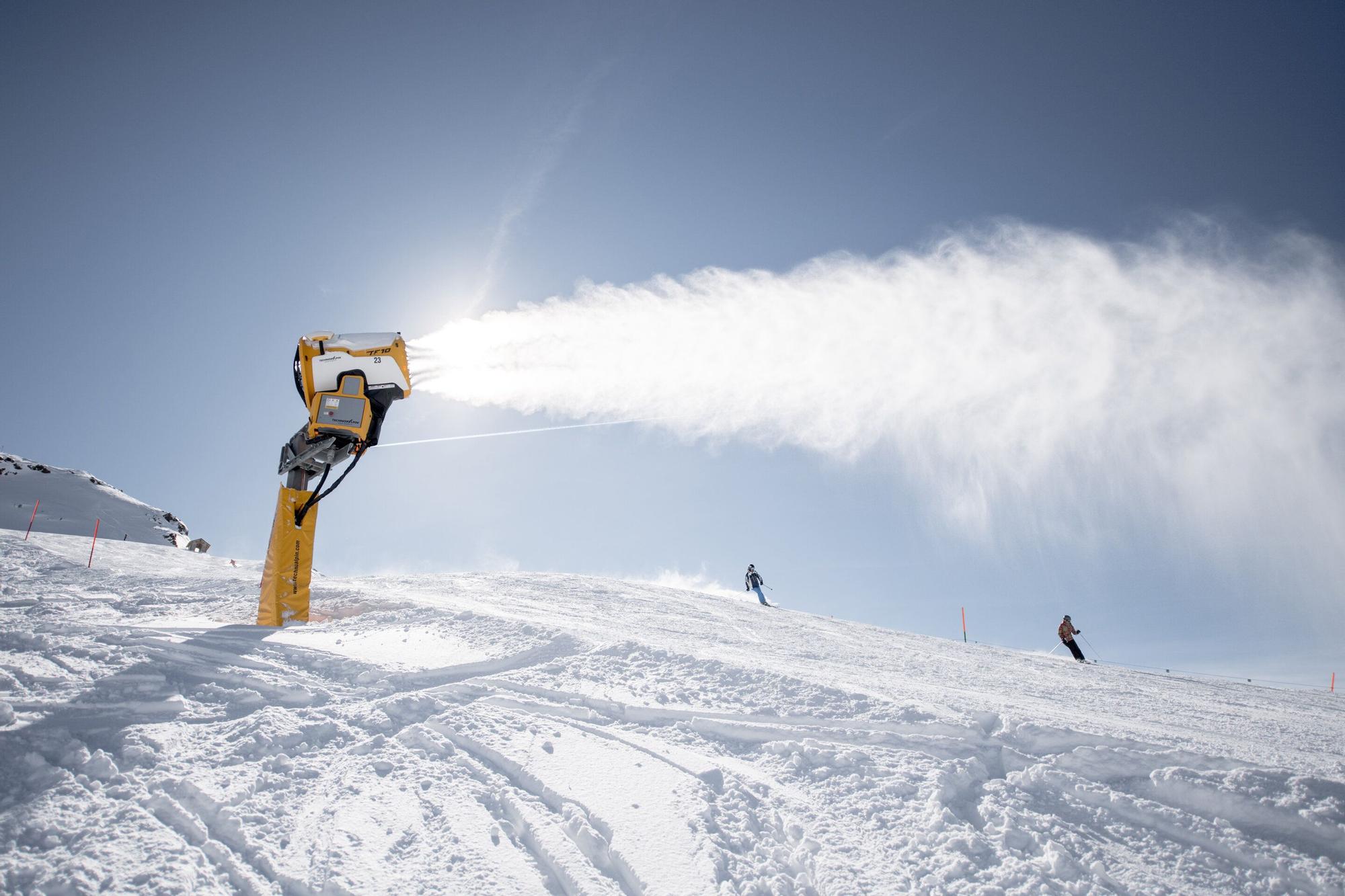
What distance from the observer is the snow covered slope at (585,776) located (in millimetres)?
3748

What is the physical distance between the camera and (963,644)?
15.9 metres

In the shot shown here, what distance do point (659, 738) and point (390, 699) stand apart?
2301 millimetres

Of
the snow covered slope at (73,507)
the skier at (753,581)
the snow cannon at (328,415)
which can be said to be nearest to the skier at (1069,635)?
the skier at (753,581)

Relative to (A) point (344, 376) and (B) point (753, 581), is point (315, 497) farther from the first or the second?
(B) point (753, 581)

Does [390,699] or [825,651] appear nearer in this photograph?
[390,699]

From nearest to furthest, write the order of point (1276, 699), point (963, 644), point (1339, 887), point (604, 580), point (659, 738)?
point (1339, 887), point (659, 738), point (1276, 699), point (963, 644), point (604, 580)

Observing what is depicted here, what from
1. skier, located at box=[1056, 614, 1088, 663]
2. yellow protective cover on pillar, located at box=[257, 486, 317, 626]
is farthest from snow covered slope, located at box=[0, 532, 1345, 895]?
skier, located at box=[1056, 614, 1088, 663]

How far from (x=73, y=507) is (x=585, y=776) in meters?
60.9

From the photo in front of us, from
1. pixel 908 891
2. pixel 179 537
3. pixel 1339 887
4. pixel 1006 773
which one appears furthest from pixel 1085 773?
pixel 179 537

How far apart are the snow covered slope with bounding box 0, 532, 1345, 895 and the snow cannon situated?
3.84 ft

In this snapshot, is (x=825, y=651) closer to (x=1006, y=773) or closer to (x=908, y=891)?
(x=1006, y=773)

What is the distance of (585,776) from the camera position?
4703 mm

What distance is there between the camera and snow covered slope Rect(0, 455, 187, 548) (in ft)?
140

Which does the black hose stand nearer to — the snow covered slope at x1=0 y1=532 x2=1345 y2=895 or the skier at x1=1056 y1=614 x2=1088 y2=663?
the snow covered slope at x1=0 y1=532 x2=1345 y2=895
